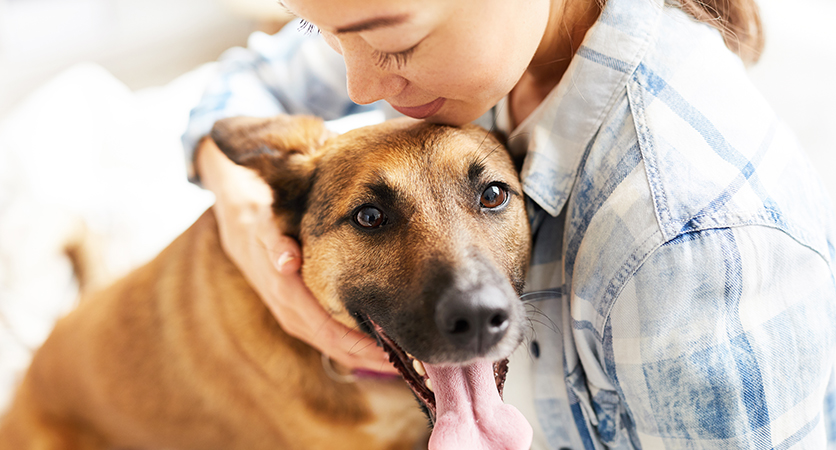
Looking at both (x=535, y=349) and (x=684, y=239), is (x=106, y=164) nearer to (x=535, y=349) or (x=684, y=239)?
(x=535, y=349)

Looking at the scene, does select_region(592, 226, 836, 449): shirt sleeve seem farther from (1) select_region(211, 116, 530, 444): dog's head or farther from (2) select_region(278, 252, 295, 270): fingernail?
(2) select_region(278, 252, 295, 270): fingernail

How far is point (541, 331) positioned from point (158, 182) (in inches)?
87.0

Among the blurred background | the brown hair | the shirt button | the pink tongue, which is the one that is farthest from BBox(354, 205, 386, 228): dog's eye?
the blurred background

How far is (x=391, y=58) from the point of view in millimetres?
881

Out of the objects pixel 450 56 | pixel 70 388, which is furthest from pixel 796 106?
pixel 70 388

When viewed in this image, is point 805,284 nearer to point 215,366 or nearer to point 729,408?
point 729,408

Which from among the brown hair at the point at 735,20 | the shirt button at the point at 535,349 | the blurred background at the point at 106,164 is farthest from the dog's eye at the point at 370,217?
the blurred background at the point at 106,164

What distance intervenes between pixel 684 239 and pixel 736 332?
0.18m

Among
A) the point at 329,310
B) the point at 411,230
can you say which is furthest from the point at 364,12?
the point at 329,310

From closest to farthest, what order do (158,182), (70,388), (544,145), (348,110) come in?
(544,145) < (70,388) < (348,110) < (158,182)

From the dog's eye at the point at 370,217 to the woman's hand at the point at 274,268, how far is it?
0.25 metres

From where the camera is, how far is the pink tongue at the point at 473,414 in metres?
1.00

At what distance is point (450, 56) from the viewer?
86 cm

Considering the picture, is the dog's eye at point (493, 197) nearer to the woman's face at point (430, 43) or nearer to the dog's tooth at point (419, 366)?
the woman's face at point (430, 43)
